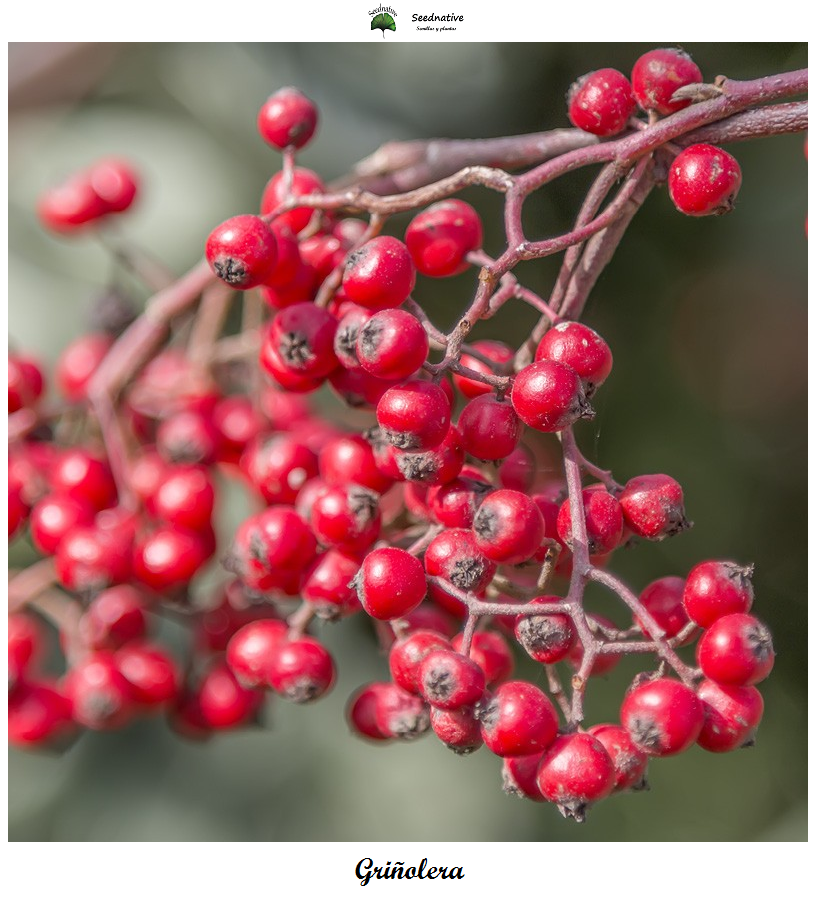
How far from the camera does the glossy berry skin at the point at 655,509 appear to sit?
106cm

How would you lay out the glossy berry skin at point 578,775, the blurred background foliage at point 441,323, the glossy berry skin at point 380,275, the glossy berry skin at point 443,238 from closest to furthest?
the glossy berry skin at point 578,775 < the glossy berry skin at point 380,275 < the glossy berry skin at point 443,238 < the blurred background foliage at point 441,323

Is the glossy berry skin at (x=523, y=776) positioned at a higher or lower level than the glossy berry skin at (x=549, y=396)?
lower

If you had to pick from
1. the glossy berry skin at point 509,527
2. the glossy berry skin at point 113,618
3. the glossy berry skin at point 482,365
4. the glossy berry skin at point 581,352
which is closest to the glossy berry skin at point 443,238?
the glossy berry skin at point 482,365

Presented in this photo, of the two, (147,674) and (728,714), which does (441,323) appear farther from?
(728,714)

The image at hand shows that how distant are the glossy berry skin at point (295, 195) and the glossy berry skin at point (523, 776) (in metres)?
0.75

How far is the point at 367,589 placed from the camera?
1.04 metres

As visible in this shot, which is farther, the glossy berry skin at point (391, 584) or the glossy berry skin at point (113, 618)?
the glossy berry skin at point (113, 618)

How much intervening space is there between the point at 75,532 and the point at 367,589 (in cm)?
76

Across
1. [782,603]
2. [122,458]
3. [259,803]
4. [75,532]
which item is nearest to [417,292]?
[122,458]

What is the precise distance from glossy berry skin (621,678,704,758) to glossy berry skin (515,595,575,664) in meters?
0.10

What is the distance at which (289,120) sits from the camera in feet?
4.36

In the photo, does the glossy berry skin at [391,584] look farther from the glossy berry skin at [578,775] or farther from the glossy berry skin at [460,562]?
the glossy berry skin at [578,775]
